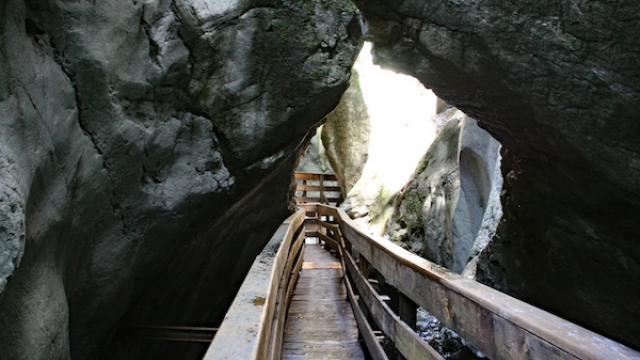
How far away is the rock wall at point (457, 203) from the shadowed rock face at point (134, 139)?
3.95m

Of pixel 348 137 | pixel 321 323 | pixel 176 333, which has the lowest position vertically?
pixel 321 323

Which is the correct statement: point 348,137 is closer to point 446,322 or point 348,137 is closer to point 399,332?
point 399,332

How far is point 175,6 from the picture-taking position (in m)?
3.50

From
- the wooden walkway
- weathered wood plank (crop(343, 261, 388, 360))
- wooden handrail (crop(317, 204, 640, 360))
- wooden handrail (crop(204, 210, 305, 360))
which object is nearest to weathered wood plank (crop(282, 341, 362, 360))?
the wooden walkway

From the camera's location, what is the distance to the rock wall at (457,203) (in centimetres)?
704

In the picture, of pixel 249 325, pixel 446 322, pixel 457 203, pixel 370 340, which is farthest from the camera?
pixel 457 203

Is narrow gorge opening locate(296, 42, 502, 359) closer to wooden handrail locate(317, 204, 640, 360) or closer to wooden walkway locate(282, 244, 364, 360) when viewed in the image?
wooden walkway locate(282, 244, 364, 360)

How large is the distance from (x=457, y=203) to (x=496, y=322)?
6.23m

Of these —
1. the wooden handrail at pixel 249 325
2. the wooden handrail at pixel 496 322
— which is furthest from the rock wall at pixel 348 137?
the wooden handrail at pixel 496 322

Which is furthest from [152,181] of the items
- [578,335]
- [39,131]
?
[578,335]

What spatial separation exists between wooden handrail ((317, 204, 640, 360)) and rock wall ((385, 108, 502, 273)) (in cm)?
532

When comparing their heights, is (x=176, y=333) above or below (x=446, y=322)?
below

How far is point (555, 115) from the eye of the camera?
3.76m

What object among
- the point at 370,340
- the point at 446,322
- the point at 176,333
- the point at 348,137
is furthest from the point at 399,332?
the point at 348,137
